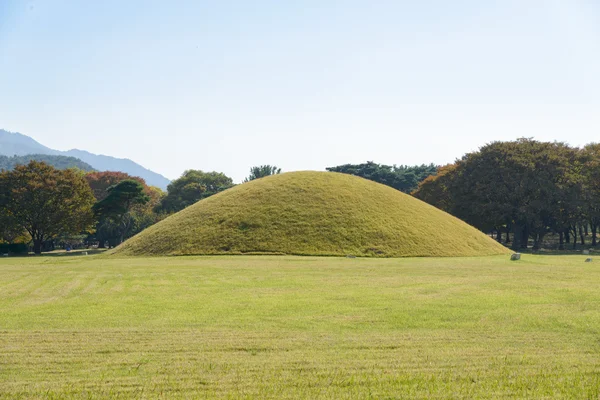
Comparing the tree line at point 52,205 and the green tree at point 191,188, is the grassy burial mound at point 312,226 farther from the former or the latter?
the green tree at point 191,188

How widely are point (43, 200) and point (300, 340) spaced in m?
69.4

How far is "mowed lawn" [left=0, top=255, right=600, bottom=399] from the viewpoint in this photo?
394 inches

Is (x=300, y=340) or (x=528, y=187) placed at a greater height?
(x=528, y=187)

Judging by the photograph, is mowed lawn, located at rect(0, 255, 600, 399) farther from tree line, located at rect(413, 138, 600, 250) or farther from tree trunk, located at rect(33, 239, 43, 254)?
tree trunk, located at rect(33, 239, 43, 254)

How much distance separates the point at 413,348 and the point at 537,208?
2547 inches

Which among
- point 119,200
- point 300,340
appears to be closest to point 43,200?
point 119,200

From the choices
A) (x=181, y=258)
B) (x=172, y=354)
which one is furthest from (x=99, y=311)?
(x=181, y=258)

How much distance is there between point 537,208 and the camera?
69875mm

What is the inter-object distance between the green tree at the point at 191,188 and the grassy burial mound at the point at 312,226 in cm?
4069

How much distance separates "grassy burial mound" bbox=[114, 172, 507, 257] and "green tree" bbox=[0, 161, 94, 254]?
19.9 m

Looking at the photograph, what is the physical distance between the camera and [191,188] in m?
111

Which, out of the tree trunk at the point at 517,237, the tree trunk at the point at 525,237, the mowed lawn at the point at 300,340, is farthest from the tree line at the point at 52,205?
the tree trunk at the point at 525,237

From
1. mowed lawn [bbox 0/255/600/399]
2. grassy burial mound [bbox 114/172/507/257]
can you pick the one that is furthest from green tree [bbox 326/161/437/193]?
mowed lawn [bbox 0/255/600/399]

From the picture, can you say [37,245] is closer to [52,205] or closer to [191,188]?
[52,205]
